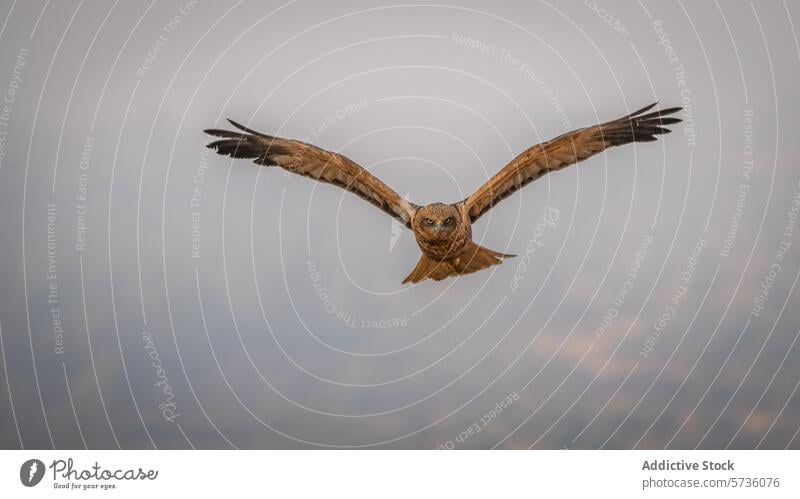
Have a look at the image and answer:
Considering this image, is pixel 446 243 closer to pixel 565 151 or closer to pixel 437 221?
pixel 437 221

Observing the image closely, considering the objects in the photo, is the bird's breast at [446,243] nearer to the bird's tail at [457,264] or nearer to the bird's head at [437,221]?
the bird's head at [437,221]

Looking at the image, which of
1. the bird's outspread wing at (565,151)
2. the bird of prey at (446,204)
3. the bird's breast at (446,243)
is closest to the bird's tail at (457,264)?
the bird of prey at (446,204)

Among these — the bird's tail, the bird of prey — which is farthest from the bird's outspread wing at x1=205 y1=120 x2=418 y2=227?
the bird's tail

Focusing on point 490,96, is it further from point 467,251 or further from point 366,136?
point 467,251

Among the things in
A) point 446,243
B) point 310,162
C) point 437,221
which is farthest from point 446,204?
point 310,162

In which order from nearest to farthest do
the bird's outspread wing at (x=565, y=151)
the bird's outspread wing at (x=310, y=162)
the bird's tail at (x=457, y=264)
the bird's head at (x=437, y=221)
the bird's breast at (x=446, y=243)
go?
the bird's head at (x=437, y=221) < the bird's breast at (x=446, y=243) < the bird's outspread wing at (x=565, y=151) < the bird's tail at (x=457, y=264) < the bird's outspread wing at (x=310, y=162)

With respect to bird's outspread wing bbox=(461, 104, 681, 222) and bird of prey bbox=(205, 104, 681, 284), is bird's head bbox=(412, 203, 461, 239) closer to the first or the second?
bird of prey bbox=(205, 104, 681, 284)

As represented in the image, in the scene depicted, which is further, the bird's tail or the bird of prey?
the bird's tail

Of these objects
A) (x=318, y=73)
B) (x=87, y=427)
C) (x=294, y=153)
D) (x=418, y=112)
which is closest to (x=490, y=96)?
(x=418, y=112)
